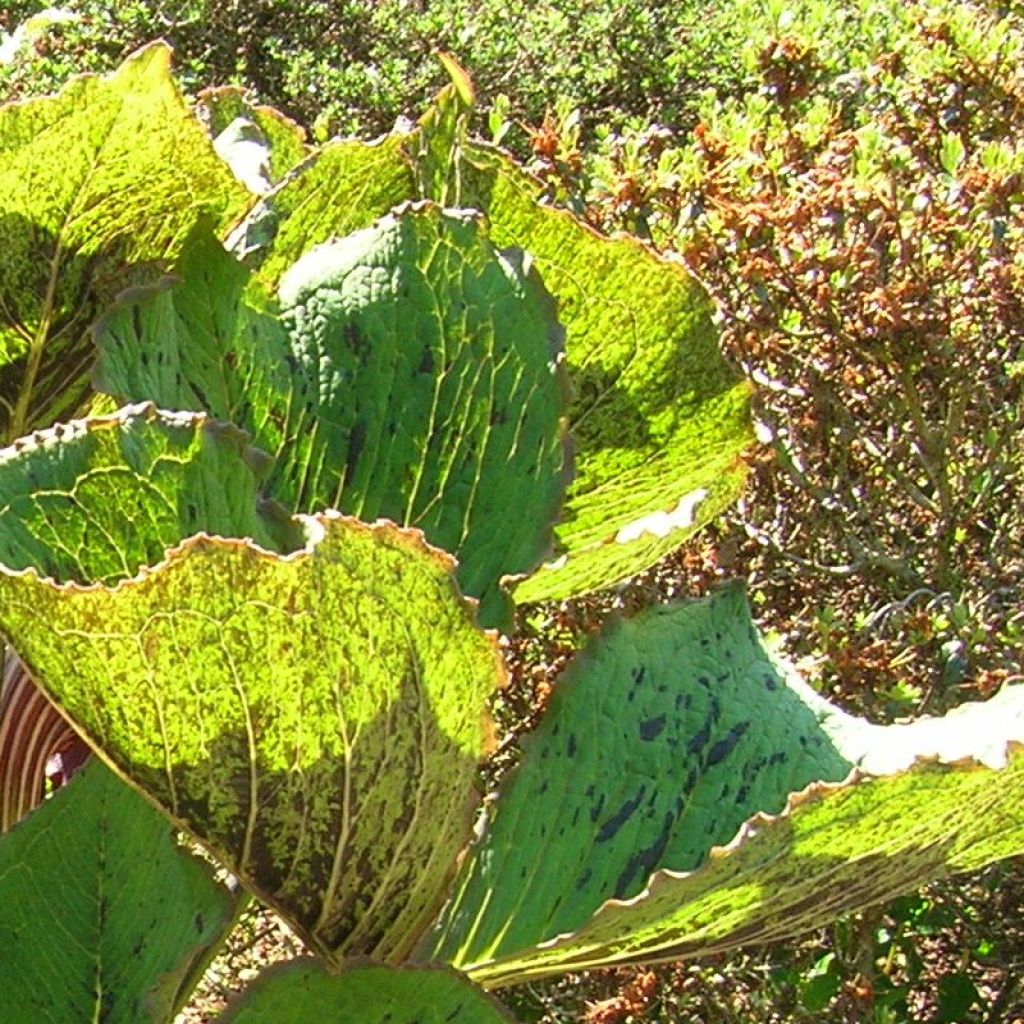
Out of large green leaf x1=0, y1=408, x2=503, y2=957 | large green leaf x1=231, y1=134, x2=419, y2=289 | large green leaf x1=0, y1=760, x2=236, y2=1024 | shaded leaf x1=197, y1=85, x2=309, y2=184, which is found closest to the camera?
large green leaf x1=0, y1=408, x2=503, y2=957

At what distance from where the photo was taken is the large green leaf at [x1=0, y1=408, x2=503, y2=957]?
21.0 inches

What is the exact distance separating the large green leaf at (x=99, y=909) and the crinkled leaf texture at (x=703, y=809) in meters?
0.10

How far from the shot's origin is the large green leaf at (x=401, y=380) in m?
0.73

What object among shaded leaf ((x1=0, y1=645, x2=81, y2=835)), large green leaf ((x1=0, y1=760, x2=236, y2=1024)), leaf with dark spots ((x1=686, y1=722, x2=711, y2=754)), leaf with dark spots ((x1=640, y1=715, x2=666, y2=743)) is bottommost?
leaf with dark spots ((x1=686, y1=722, x2=711, y2=754))

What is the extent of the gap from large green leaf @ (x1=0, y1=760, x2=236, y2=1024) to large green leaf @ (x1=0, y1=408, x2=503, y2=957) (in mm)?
62

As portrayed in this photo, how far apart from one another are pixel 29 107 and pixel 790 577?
2096 millimetres

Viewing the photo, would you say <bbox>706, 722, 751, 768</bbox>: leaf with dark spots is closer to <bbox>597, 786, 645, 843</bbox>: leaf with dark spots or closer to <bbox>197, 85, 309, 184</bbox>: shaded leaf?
<bbox>597, 786, 645, 843</bbox>: leaf with dark spots

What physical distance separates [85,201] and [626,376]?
0.27 metres

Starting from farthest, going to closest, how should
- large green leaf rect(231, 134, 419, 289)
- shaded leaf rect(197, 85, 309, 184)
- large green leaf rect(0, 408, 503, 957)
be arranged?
shaded leaf rect(197, 85, 309, 184) < large green leaf rect(231, 134, 419, 289) < large green leaf rect(0, 408, 503, 957)

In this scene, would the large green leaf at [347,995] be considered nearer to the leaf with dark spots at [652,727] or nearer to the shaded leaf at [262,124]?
Result: the leaf with dark spots at [652,727]

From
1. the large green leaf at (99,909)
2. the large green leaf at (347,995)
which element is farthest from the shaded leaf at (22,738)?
the large green leaf at (347,995)

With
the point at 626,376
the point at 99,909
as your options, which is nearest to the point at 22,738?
the point at 99,909

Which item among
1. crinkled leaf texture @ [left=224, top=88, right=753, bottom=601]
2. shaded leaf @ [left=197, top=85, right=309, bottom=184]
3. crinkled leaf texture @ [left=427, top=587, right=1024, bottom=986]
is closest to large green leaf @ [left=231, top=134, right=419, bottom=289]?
crinkled leaf texture @ [left=224, top=88, right=753, bottom=601]

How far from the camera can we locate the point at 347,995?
0.61m
